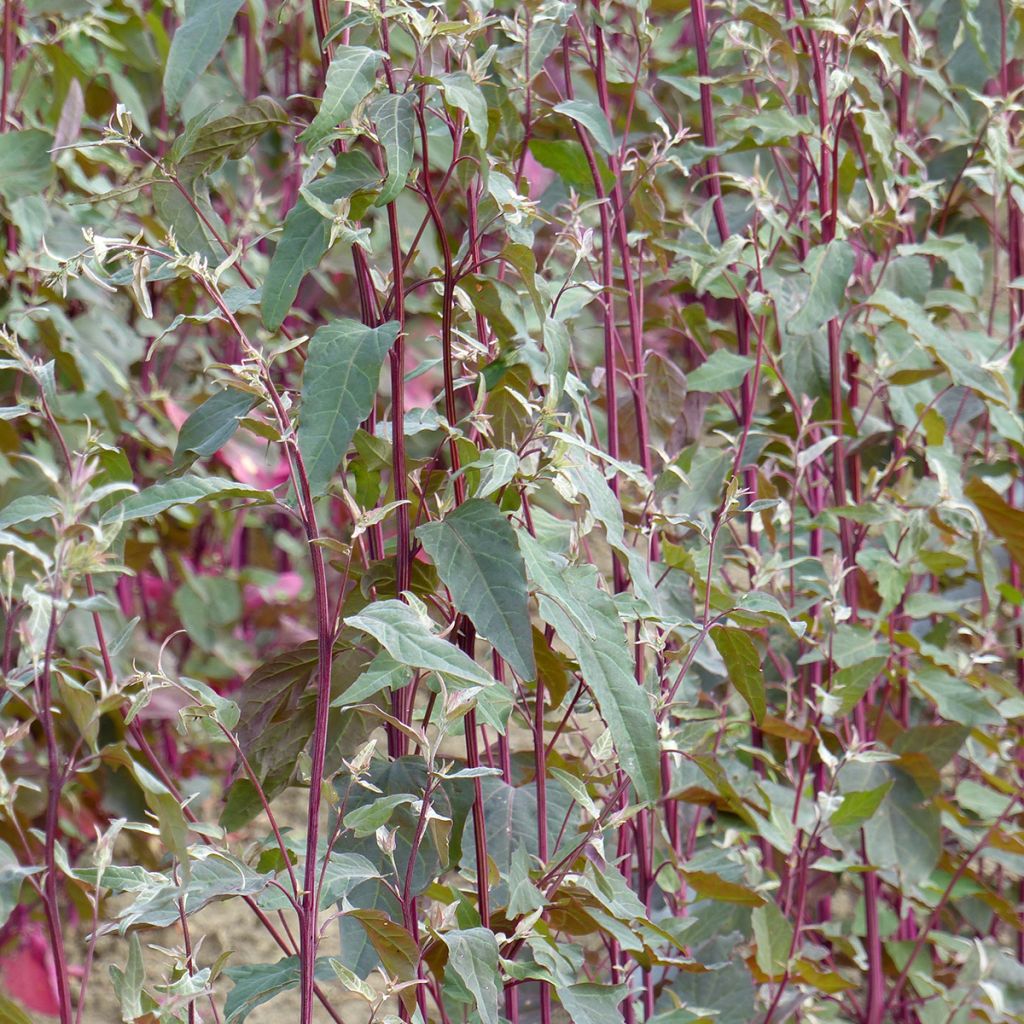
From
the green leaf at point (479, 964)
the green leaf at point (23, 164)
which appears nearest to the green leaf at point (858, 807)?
the green leaf at point (479, 964)

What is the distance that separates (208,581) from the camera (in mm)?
1957

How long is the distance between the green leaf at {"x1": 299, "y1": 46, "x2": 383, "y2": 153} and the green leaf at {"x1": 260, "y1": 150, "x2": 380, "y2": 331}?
0.06 metres

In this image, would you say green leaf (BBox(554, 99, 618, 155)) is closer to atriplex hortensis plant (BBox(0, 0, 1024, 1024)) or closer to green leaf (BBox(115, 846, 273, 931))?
atriplex hortensis plant (BBox(0, 0, 1024, 1024))

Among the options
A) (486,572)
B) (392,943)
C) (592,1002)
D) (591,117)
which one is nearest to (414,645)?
(486,572)

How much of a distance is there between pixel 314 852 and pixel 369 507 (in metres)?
0.25

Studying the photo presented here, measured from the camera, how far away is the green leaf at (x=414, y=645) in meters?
0.65

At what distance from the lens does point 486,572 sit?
0.74 meters

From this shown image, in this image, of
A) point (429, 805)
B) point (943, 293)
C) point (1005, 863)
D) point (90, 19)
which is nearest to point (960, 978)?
point (1005, 863)

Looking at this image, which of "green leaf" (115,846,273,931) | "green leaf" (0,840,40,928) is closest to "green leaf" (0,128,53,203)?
"green leaf" (0,840,40,928)

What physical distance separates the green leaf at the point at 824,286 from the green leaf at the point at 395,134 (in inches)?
19.9

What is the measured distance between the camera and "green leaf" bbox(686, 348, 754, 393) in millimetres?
1209

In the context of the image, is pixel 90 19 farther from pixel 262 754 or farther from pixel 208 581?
pixel 262 754

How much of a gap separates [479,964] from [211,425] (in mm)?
370

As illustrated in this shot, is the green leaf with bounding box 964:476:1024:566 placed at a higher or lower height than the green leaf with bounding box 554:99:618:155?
lower
